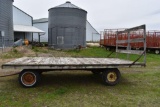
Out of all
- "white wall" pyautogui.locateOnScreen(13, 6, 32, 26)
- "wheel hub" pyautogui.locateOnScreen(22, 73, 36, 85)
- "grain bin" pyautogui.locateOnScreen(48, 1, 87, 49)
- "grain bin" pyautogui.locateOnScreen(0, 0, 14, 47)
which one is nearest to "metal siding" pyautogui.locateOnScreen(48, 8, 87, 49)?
"grain bin" pyautogui.locateOnScreen(48, 1, 87, 49)

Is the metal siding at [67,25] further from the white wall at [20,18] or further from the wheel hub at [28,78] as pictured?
the wheel hub at [28,78]

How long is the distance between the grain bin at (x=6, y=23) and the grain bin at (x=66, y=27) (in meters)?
4.86

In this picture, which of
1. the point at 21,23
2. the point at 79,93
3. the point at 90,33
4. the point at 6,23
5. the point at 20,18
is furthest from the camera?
the point at 90,33

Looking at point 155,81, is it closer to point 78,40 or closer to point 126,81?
point 126,81

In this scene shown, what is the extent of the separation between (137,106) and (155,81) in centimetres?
249

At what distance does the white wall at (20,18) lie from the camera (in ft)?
95.2

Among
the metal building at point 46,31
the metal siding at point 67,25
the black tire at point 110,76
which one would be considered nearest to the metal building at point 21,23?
the metal building at point 46,31

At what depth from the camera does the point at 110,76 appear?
17.3 feet

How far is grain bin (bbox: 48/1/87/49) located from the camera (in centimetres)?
2047

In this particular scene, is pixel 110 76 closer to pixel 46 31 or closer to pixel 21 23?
pixel 21 23

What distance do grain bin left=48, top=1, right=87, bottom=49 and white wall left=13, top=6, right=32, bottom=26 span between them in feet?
33.9

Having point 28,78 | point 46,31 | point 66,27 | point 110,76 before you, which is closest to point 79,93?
point 110,76

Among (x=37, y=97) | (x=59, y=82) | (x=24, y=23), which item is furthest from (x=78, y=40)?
(x=37, y=97)

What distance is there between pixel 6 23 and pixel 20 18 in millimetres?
13008
